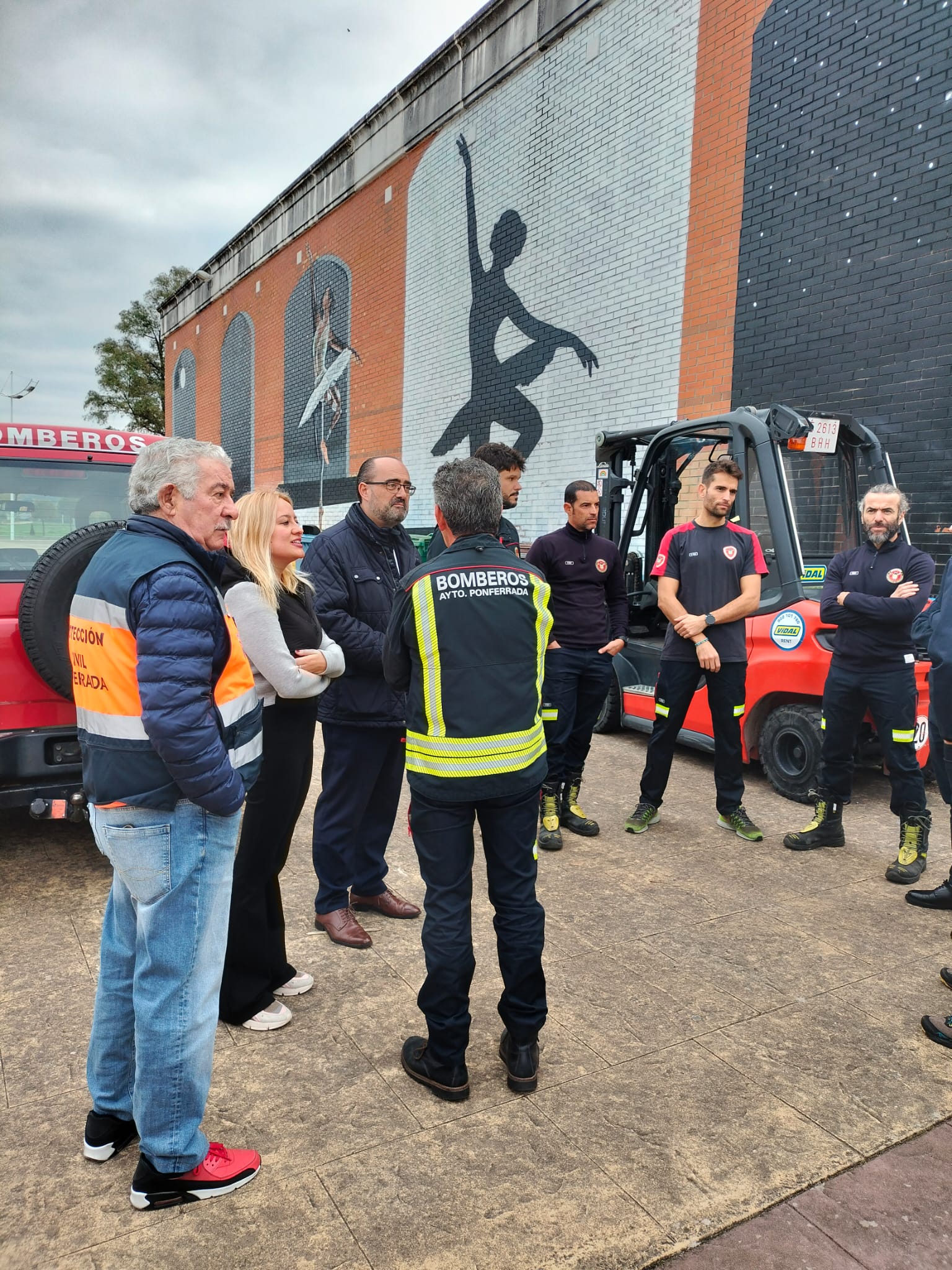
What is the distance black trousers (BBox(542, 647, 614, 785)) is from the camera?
16.3ft

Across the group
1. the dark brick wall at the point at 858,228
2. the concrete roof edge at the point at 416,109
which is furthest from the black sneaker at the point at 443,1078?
the concrete roof edge at the point at 416,109

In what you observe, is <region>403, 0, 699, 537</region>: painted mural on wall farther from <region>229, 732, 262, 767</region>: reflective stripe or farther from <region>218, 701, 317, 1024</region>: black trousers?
<region>229, 732, 262, 767</region>: reflective stripe

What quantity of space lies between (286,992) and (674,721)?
279cm

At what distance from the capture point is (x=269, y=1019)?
2982 mm

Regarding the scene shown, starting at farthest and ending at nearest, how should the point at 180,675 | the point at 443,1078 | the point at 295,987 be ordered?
1. the point at 295,987
2. the point at 443,1078
3. the point at 180,675

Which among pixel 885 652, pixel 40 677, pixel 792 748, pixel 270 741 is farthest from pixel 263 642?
pixel 792 748

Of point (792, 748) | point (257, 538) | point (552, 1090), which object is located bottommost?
point (552, 1090)

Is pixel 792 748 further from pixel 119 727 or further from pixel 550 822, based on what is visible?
pixel 119 727

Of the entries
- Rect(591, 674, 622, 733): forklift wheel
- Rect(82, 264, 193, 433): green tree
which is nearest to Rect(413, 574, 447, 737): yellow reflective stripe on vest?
Rect(591, 674, 622, 733): forklift wheel

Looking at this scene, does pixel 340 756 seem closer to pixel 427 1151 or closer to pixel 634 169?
pixel 427 1151

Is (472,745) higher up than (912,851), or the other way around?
(472,745)

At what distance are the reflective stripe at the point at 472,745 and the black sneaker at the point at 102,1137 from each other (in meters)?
1.30

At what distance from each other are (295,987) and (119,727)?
5.35 feet

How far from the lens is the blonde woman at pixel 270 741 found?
2.88 m
